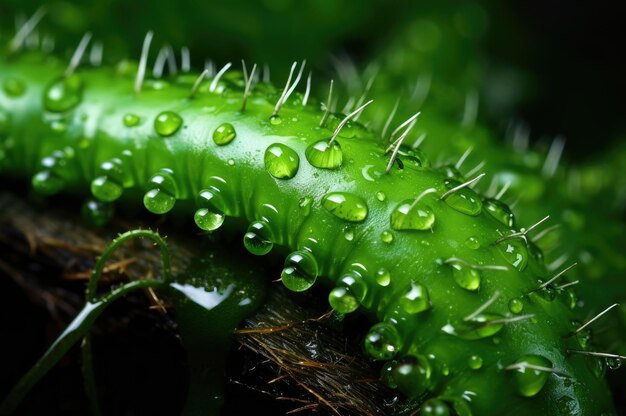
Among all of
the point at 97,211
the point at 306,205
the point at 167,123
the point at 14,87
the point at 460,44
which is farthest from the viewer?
the point at 460,44

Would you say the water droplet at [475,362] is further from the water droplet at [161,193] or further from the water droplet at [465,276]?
the water droplet at [161,193]

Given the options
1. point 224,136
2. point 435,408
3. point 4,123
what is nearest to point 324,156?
point 224,136

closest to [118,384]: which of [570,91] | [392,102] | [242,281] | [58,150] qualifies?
[242,281]

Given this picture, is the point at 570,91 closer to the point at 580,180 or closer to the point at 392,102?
the point at 580,180

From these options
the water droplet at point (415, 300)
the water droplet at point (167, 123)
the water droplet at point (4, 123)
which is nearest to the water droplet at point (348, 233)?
the water droplet at point (415, 300)

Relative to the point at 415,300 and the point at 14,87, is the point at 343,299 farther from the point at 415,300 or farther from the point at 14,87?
the point at 14,87

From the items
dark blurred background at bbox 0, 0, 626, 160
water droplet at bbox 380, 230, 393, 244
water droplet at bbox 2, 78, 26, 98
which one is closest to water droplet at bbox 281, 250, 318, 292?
water droplet at bbox 380, 230, 393, 244
